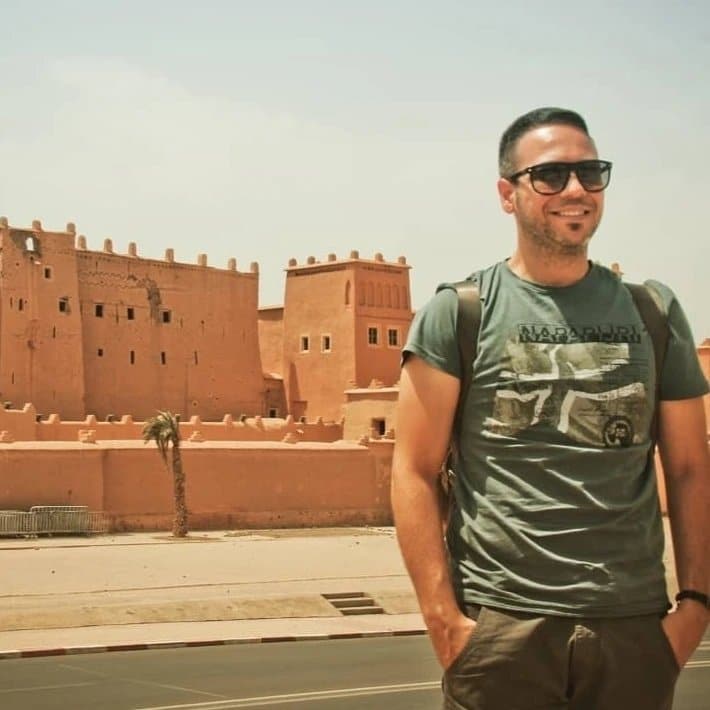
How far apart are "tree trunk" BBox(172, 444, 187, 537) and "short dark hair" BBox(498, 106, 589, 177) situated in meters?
29.2

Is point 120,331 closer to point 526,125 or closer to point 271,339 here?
point 271,339

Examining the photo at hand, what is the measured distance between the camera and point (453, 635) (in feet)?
12.2

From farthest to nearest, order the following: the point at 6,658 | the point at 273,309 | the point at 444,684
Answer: the point at 273,309, the point at 6,658, the point at 444,684

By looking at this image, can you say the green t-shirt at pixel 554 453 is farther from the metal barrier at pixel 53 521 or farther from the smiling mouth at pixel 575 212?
the metal barrier at pixel 53 521

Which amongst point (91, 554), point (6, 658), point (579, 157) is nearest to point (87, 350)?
point (91, 554)

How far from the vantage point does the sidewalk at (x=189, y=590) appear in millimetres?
18797

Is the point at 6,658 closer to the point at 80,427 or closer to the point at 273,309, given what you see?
the point at 80,427

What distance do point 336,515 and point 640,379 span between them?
3414cm

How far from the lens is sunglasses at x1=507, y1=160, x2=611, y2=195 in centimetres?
392

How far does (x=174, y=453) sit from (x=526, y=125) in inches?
1174

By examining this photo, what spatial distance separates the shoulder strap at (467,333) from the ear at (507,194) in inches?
11.4

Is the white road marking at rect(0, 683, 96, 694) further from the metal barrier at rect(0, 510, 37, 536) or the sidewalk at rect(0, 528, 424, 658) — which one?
the metal barrier at rect(0, 510, 37, 536)

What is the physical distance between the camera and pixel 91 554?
2791 cm

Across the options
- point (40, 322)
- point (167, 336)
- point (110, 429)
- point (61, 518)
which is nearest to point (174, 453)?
point (61, 518)
